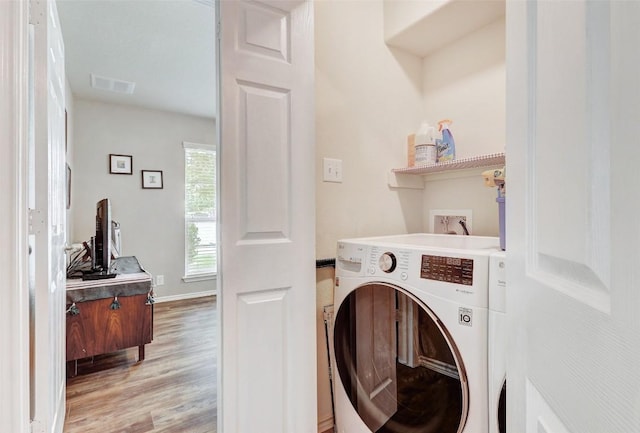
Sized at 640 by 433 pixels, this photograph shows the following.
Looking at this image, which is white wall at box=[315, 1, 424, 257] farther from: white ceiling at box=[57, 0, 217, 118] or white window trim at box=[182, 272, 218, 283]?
white window trim at box=[182, 272, 218, 283]

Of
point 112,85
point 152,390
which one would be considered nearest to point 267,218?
point 152,390

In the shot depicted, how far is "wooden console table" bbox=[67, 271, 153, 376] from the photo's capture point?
225 centimetres

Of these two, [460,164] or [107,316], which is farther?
[107,316]

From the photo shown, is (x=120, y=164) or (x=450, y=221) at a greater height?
(x=120, y=164)

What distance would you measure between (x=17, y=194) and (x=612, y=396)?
1312 mm

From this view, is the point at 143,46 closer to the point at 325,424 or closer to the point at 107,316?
the point at 107,316

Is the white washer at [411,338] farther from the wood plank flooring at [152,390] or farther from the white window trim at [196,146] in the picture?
the white window trim at [196,146]

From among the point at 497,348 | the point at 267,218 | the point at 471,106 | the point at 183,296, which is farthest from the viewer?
the point at 183,296

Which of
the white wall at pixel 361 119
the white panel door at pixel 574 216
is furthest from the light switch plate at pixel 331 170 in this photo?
the white panel door at pixel 574 216

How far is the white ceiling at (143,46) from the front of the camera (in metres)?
2.09

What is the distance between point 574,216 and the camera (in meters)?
0.39

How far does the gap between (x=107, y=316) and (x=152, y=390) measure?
684 millimetres

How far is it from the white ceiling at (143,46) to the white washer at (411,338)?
143 cm

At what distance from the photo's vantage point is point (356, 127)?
1.66 m
